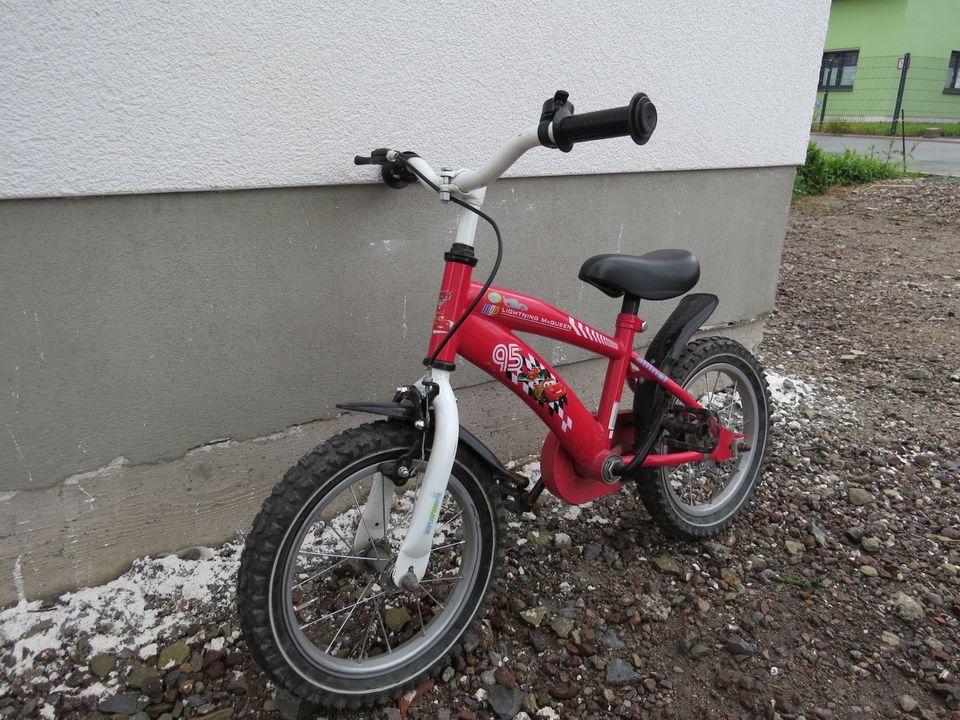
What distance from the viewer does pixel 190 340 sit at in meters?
2.19

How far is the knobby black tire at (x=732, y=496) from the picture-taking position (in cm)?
249

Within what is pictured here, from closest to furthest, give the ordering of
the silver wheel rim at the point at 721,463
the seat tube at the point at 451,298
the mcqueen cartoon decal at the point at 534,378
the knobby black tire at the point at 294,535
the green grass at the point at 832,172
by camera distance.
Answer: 1. the knobby black tire at the point at 294,535
2. the seat tube at the point at 451,298
3. the mcqueen cartoon decal at the point at 534,378
4. the silver wheel rim at the point at 721,463
5. the green grass at the point at 832,172

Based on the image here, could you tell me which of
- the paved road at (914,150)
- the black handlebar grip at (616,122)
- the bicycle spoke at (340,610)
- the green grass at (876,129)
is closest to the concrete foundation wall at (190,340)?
the bicycle spoke at (340,610)

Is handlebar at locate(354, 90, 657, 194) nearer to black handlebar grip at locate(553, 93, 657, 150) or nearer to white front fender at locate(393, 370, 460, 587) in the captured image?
black handlebar grip at locate(553, 93, 657, 150)

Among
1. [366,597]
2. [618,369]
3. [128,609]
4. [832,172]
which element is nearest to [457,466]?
[366,597]

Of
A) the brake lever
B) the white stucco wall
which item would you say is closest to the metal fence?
the white stucco wall

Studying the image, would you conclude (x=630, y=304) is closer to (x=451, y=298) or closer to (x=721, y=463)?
(x=451, y=298)

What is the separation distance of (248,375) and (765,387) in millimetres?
1977

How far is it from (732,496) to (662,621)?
2.41 feet

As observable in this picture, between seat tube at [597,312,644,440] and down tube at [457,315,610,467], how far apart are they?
63 mm

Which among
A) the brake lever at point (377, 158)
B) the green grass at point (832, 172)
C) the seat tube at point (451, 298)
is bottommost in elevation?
the green grass at point (832, 172)

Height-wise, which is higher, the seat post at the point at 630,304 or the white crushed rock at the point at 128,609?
the seat post at the point at 630,304

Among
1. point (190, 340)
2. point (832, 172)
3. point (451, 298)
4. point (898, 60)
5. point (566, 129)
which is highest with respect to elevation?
point (898, 60)

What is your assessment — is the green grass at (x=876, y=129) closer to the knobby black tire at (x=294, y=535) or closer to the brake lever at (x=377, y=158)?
the brake lever at (x=377, y=158)
